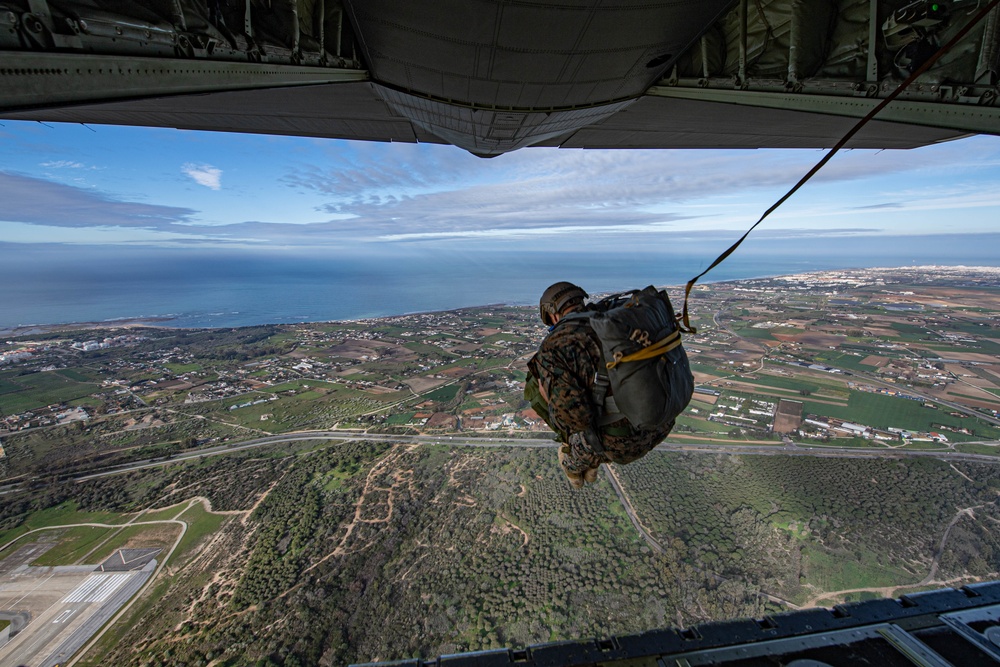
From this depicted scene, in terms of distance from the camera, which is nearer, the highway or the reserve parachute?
the reserve parachute

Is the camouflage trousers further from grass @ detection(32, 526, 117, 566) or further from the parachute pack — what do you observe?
grass @ detection(32, 526, 117, 566)

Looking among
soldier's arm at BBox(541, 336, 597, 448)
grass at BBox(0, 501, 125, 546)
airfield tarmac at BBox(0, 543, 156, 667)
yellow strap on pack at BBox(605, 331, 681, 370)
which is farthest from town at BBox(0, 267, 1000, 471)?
yellow strap on pack at BBox(605, 331, 681, 370)

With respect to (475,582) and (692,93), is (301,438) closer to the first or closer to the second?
(475,582)

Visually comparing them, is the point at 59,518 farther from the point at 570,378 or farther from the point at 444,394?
the point at 570,378

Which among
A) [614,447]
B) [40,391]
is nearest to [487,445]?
[614,447]

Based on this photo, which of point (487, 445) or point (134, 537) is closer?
point (134, 537)

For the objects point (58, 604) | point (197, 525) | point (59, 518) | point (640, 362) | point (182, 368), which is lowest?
point (58, 604)
